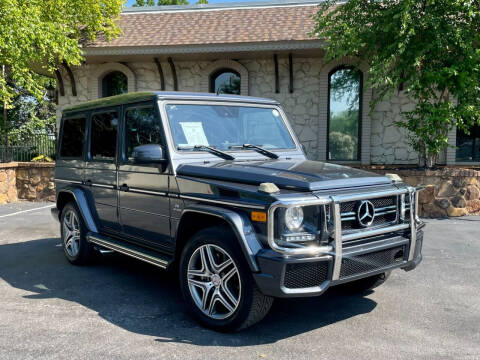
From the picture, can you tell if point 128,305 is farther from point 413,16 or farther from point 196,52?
point 196,52

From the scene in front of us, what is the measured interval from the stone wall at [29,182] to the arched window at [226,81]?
5.22m

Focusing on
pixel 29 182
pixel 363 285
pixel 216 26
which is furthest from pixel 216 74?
pixel 363 285

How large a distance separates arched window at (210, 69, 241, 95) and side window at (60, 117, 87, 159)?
26.7 ft

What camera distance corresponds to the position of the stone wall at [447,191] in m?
10.1

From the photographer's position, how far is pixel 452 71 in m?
9.14

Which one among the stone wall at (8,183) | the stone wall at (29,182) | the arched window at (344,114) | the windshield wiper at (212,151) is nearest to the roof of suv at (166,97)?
the windshield wiper at (212,151)

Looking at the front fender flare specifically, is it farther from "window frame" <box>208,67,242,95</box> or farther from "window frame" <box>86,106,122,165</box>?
"window frame" <box>208,67,242,95</box>

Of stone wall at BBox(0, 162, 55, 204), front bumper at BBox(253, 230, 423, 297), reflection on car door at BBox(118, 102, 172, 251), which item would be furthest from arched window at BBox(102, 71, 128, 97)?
front bumper at BBox(253, 230, 423, 297)

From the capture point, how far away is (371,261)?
12.4 feet

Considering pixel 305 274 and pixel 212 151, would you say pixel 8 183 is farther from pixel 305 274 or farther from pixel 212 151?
pixel 305 274

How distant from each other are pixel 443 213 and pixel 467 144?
3.89 meters

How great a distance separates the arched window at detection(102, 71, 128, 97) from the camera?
14891 mm

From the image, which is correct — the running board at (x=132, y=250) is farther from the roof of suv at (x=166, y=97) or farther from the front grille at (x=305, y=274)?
the roof of suv at (x=166, y=97)

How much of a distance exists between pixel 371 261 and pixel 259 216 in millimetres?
998
